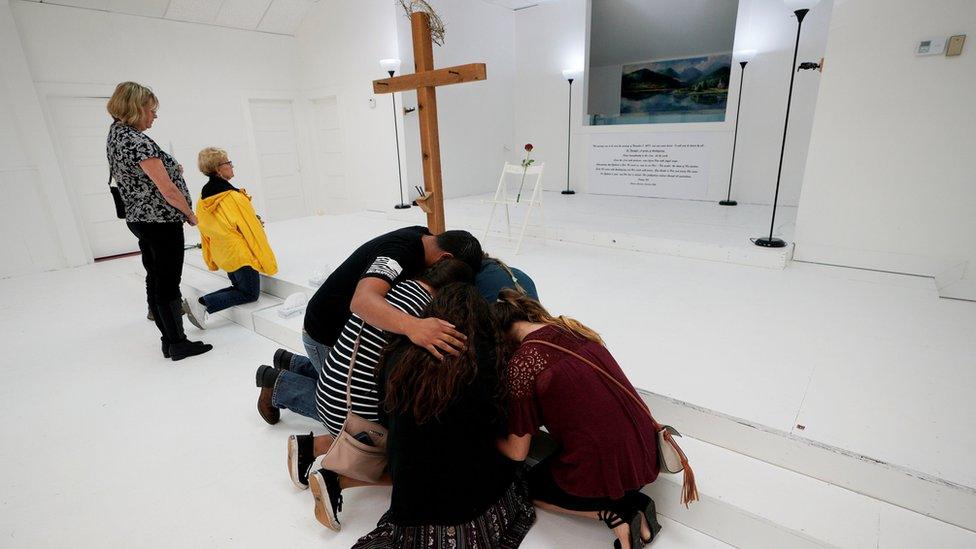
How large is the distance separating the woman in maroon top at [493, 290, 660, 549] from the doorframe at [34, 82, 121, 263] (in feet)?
18.1

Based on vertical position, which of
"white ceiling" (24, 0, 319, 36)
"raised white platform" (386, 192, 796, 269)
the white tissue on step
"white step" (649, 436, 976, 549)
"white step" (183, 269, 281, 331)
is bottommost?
"white step" (649, 436, 976, 549)

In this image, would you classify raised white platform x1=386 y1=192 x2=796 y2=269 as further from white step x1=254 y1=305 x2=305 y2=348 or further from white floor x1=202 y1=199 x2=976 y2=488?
white step x1=254 y1=305 x2=305 y2=348

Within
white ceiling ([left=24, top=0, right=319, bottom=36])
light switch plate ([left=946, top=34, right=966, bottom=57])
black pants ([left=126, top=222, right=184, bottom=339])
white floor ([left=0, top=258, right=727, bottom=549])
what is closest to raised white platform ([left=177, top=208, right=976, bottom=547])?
white floor ([left=0, top=258, right=727, bottom=549])

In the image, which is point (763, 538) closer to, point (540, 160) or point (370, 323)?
point (370, 323)

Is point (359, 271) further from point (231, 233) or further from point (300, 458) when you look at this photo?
Answer: point (231, 233)

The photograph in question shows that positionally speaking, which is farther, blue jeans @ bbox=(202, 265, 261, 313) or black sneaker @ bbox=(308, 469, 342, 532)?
blue jeans @ bbox=(202, 265, 261, 313)

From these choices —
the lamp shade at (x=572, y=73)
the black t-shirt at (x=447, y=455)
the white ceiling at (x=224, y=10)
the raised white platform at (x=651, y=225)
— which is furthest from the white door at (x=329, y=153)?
the black t-shirt at (x=447, y=455)

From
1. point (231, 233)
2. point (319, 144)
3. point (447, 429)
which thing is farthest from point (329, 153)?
point (447, 429)

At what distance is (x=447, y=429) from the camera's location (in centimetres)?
125

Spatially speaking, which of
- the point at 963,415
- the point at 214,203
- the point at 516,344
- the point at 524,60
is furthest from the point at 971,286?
the point at 524,60

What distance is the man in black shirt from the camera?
1269 mm

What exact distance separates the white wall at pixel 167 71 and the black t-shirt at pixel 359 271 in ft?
15.5

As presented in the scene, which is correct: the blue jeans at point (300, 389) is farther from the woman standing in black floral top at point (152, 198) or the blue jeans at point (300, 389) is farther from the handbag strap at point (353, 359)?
the woman standing in black floral top at point (152, 198)

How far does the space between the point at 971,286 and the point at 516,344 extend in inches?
122
